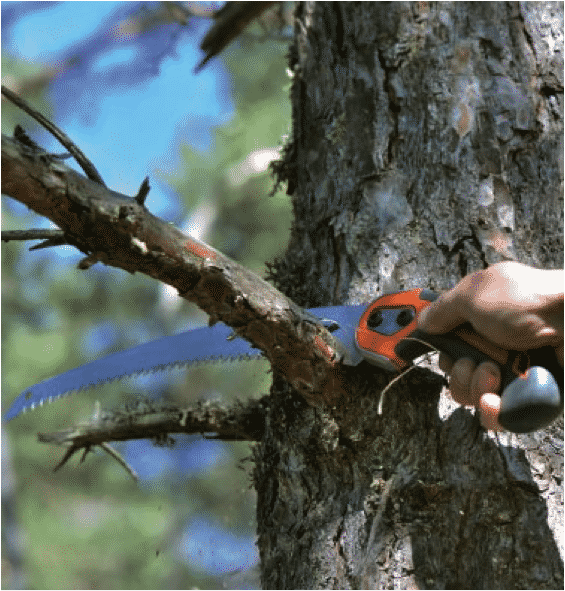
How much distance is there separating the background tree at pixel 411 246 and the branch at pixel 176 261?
0.41ft

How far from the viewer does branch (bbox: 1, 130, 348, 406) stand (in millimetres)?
1309

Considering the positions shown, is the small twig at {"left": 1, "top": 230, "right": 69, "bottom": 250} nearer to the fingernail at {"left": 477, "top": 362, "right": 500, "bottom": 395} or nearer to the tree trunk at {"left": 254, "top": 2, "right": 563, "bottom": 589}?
the tree trunk at {"left": 254, "top": 2, "right": 563, "bottom": 589}

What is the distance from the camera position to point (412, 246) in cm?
185

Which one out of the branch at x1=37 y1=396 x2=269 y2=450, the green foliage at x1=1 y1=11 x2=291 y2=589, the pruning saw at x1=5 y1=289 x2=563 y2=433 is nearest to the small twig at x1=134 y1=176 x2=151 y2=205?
the pruning saw at x1=5 y1=289 x2=563 y2=433

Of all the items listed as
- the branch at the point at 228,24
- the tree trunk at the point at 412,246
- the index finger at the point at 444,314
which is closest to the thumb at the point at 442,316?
the index finger at the point at 444,314

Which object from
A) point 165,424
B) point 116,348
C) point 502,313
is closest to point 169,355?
point 165,424

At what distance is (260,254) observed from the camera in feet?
24.6

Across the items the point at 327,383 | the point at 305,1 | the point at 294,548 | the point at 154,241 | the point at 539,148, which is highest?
the point at 305,1

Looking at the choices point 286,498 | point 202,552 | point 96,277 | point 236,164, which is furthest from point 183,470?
point 286,498

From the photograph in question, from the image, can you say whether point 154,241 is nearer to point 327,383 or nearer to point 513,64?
point 327,383

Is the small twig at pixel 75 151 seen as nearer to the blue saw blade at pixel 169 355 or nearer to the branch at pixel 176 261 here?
the branch at pixel 176 261

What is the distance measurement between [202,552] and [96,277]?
7.16 metres

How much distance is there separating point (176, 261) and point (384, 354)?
0.47m

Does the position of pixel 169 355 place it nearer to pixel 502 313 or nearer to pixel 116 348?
pixel 502 313
